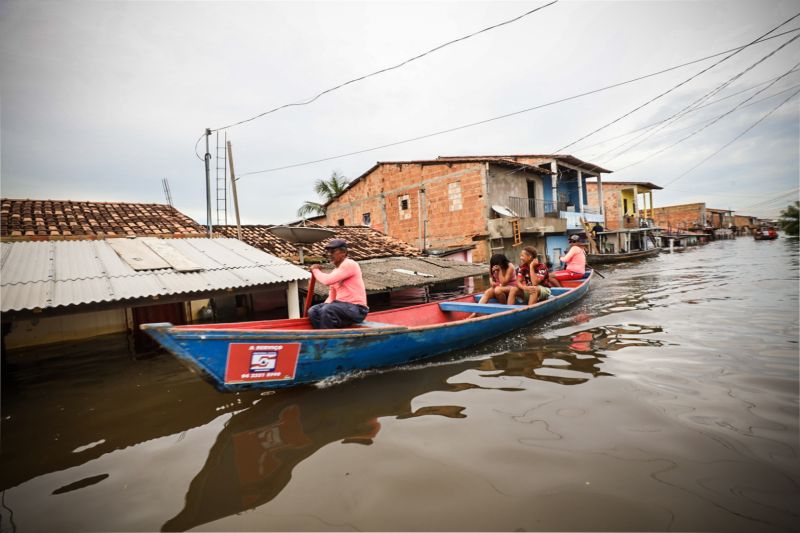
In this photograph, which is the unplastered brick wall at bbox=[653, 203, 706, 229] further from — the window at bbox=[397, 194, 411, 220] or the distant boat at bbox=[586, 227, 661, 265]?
the window at bbox=[397, 194, 411, 220]

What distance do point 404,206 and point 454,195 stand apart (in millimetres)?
3071

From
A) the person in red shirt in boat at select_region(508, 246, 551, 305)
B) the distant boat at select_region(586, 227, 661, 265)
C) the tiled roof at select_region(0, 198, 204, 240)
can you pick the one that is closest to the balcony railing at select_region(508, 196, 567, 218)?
the distant boat at select_region(586, 227, 661, 265)

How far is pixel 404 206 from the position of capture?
19484mm

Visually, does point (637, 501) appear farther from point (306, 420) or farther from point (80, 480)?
point (80, 480)

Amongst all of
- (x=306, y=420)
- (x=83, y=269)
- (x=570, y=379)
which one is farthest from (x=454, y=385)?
(x=83, y=269)

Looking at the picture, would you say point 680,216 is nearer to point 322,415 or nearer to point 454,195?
point 454,195

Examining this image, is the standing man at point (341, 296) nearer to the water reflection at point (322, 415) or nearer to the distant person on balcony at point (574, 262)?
the water reflection at point (322, 415)

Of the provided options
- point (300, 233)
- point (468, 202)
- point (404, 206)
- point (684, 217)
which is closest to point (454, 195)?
point (468, 202)

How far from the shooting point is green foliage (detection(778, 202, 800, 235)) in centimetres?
2953

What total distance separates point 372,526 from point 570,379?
2.98m

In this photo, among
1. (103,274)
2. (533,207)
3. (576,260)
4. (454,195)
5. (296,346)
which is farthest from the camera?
(533,207)

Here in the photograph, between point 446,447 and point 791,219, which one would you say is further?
point 791,219

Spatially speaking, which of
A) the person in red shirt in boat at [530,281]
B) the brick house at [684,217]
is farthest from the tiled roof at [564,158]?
the brick house at [684,217]

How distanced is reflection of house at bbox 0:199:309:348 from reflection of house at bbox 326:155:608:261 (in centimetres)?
985
